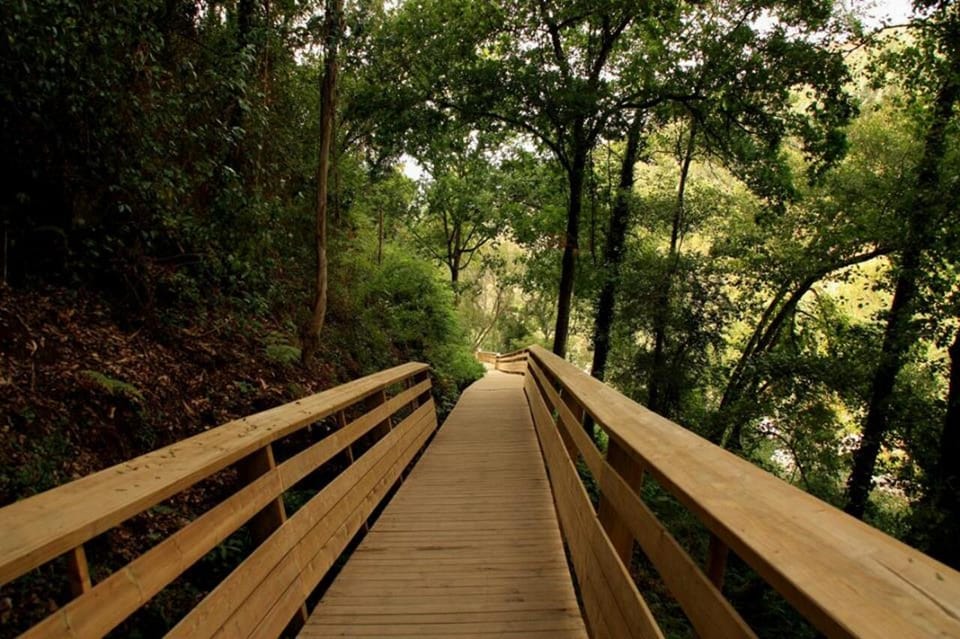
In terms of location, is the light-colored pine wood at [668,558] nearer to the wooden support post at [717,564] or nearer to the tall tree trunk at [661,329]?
the wooden support post at [717,564]

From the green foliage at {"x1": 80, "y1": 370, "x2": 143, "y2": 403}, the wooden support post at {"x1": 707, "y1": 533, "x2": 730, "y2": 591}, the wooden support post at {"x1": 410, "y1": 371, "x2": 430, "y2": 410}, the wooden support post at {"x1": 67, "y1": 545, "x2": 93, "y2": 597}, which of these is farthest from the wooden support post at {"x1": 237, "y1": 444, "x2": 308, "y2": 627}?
the wooden support post at {"x1": 410, "y1": 371, "x2": 430, "y2": 410}

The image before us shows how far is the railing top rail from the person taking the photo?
113 centimetres

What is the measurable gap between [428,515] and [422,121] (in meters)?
9.39

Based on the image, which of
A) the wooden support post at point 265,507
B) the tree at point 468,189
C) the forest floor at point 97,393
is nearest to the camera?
the wooden support post at point 265,507

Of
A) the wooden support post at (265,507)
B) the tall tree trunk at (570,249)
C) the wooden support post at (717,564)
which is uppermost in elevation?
the tall tree trunk at (570,249)

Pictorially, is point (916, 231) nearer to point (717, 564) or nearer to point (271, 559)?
point (717, 564)

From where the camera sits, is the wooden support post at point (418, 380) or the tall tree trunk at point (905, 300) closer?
the wooden support post at point (418, 380)

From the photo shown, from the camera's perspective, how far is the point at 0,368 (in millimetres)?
3719

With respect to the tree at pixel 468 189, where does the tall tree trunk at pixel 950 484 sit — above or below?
below

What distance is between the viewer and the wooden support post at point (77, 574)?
4.08ft

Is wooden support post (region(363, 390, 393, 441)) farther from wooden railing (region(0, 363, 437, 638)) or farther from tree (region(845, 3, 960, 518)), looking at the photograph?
tree (region(845, 3, 960, 518))

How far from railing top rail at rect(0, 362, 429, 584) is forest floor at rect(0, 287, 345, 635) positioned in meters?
1.54

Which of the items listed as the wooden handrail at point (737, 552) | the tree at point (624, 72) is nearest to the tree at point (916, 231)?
the tree at point (624, 72)

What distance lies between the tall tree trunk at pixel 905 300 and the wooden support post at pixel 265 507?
8.88m
